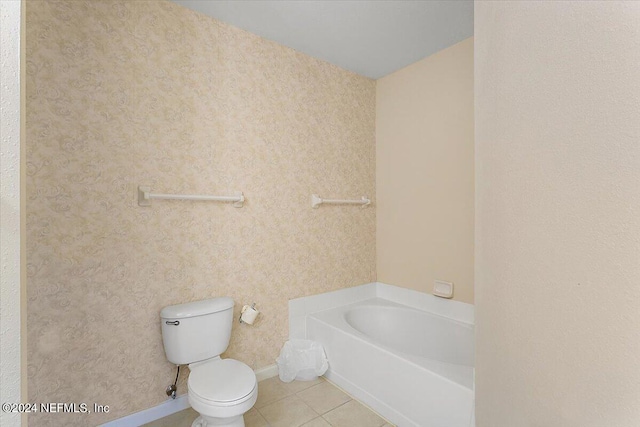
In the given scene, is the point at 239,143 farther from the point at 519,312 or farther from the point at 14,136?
the point at 519,312

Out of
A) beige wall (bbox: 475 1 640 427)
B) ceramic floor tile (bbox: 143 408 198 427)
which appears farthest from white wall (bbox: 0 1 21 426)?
ceramic floor tile (bbox: 143 408 198 427)

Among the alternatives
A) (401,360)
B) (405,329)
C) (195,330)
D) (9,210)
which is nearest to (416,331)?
(405,329)

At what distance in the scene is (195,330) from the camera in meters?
1.78

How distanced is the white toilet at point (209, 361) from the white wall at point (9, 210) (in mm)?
855

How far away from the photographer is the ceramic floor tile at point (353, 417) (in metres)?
1.77

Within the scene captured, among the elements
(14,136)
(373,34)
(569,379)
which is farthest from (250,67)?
(569,379)

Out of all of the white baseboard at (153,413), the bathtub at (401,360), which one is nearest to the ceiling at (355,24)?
the bathtub at (401,360)

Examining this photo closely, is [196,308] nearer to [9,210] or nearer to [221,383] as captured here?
[221,383]

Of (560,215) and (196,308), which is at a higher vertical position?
(560,215)

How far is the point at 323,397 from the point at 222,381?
0.78 metres

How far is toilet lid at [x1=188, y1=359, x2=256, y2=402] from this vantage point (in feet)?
4.79

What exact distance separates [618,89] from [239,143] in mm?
1942

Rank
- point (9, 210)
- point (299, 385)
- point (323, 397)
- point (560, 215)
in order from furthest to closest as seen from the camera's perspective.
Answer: point (299, 385) < point (323, 397) < point (9, 210) < point (560, 215)

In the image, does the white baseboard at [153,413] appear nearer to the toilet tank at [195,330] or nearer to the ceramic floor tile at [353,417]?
the toilet tank at [195,330]
